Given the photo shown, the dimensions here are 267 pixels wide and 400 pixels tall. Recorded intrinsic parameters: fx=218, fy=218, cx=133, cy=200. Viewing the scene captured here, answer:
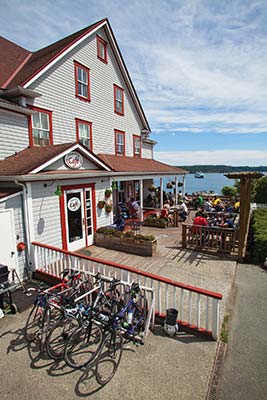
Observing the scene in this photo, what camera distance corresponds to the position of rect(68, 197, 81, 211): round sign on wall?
859cm

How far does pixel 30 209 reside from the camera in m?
6.83

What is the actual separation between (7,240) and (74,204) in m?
2.98

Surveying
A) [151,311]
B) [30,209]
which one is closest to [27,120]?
[30,209]

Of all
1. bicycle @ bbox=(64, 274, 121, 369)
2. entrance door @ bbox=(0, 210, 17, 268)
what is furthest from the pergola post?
entrance door @ bbox=(0, 210, 17, 268)

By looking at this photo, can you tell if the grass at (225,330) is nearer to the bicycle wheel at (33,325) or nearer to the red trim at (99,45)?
the bicycle wheel at (33,325)

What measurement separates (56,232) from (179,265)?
4.61 meters

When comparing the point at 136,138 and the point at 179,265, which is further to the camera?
the point at 136,138

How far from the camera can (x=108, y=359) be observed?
375 centimetres

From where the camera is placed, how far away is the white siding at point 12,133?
8.00m

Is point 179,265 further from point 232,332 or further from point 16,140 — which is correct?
point 16,140

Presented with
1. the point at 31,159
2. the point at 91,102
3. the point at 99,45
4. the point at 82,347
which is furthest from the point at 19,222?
the point at 99,45

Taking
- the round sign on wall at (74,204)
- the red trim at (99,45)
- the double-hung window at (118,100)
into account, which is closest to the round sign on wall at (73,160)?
the round sign on wall at (74,204)

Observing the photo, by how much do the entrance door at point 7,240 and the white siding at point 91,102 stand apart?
17.5 ft

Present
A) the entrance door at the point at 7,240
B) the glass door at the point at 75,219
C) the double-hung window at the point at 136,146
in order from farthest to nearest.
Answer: the double-hung window at the point at 136,146 → the glass door at the point at 75,219 → the entrance door at the point at 7,240
